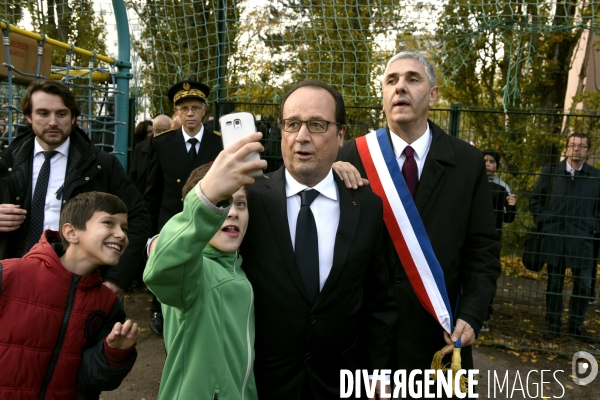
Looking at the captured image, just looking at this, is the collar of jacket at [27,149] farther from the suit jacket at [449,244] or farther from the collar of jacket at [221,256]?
the suit jacket at [449,244]

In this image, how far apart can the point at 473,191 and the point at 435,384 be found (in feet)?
3.22

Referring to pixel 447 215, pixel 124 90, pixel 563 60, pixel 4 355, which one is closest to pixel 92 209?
pixel 4 355

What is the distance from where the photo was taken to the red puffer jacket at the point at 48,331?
89.0 inches

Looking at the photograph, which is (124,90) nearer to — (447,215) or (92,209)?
(92,209)

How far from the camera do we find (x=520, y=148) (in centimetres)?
595

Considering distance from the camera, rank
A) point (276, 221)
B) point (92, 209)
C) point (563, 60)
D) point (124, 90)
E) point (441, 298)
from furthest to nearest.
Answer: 1. point (563, 60)
2. point (124, 90)
3. point (441, 298)
4. point (92, 209)
5. point (276, 221)

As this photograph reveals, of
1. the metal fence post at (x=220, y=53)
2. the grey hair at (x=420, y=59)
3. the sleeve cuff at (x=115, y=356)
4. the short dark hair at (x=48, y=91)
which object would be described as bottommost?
the sleeve cuff at (x=115, y=356)

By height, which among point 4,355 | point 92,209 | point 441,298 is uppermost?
point 92,209

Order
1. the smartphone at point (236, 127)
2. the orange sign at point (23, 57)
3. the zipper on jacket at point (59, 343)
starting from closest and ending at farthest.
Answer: the smartphone at point (236, 127) → the zipper on jacket at point (59, 343) → the orange sign at point (23, 57)

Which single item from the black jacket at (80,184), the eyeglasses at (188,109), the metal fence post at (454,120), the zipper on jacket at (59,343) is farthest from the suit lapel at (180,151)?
the zipper on jacket at (59,343)

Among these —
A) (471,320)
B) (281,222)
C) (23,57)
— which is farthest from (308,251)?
(23,57)

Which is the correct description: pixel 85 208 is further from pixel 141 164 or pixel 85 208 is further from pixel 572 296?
pixel 572 296

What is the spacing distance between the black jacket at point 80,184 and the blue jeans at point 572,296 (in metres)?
4.33

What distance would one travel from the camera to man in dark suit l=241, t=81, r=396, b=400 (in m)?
2.09
